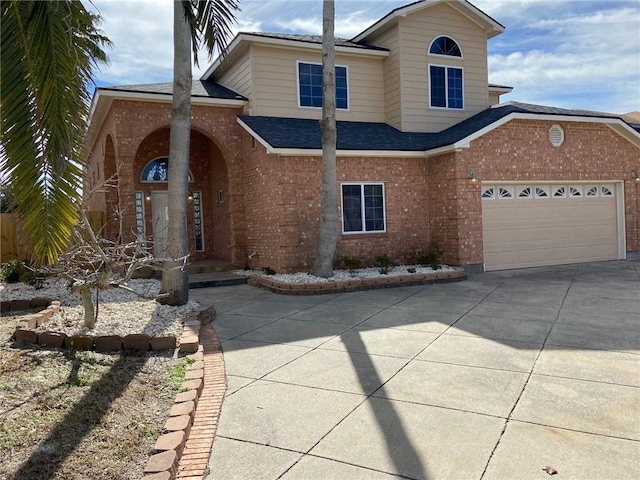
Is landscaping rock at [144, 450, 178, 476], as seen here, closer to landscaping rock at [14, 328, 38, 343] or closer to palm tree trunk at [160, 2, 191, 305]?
landscaping rock at [14, 328, 38, 343]

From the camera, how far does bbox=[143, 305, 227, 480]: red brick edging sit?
309 cm

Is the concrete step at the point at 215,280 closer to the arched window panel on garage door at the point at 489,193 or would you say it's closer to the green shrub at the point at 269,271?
the green shrub at the point at 269,271

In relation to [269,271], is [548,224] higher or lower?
higher

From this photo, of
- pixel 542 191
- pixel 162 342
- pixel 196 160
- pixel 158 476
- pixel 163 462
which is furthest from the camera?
pixel 196 160

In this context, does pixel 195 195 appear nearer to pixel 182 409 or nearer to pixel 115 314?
pixel 115 314

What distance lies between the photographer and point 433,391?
4.36 m

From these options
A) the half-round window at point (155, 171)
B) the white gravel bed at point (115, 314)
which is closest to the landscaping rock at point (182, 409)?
the white gravel bed at point (115, 314)

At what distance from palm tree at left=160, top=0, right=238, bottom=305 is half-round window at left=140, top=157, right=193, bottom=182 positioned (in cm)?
703

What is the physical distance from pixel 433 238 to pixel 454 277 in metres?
2.30

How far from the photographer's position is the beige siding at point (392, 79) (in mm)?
14797

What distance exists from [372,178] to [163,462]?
10.4 meters

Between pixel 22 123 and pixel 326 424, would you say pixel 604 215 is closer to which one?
pixel 326 424

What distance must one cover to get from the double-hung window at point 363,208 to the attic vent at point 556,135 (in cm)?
514

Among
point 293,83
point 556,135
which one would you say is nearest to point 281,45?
point 293,83
